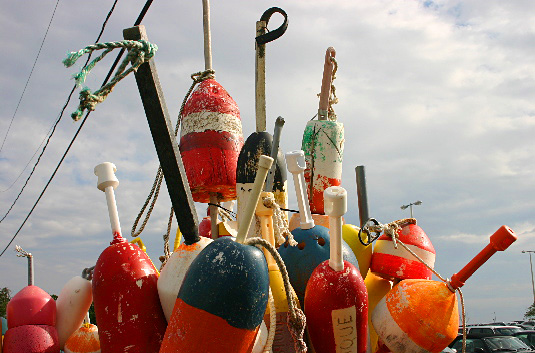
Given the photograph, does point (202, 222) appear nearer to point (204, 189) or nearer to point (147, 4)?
point (204, 189)

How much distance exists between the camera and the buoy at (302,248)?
3.10 m

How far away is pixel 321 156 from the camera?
409 centimetres

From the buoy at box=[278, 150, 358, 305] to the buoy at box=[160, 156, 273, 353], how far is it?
2.61ft

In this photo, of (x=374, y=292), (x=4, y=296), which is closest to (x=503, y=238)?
(x=374, y=292)

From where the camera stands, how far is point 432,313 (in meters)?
2.83

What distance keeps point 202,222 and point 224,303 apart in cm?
252

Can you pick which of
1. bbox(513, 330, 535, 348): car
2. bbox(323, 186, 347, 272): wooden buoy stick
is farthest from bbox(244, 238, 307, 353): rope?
bbox(513, 330, 535, 348): car

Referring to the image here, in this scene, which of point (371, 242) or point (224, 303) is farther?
point (371, 242)

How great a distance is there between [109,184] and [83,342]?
1030 millimetres

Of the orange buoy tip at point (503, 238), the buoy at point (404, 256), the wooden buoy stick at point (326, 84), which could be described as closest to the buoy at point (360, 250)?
the buoy at point (404, 256)

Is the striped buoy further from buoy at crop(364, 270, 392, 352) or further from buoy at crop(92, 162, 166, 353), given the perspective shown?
buoy at crop(364, 270, 392, 352)

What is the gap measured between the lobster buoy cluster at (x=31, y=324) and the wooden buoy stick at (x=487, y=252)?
2.28 meters

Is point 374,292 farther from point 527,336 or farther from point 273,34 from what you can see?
point 527,336

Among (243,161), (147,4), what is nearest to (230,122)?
(243,161)
